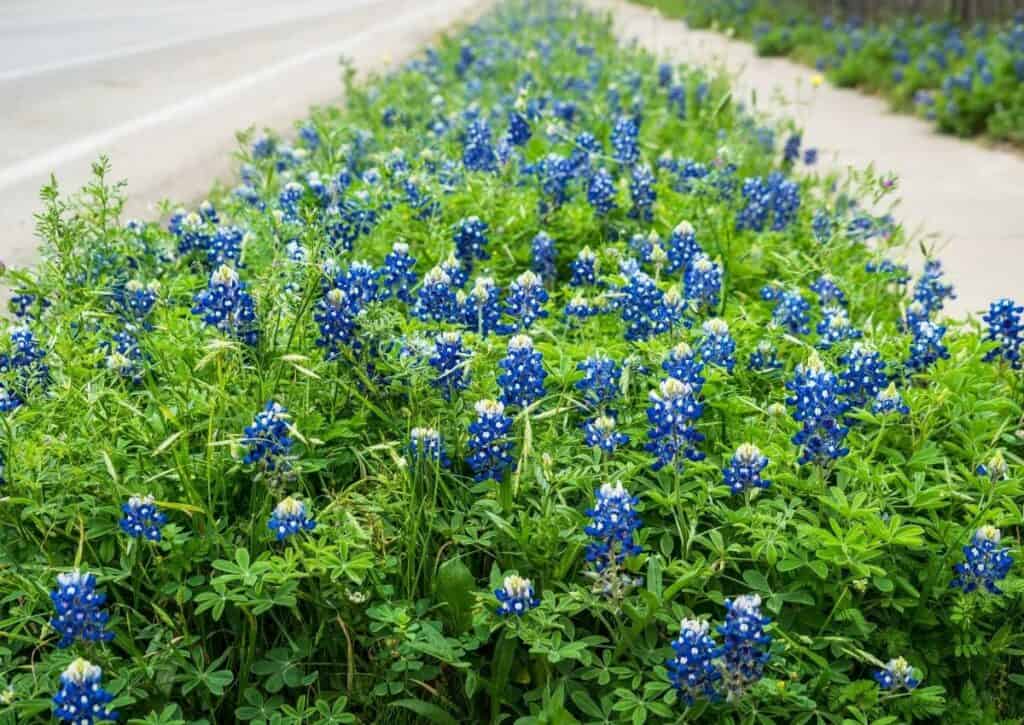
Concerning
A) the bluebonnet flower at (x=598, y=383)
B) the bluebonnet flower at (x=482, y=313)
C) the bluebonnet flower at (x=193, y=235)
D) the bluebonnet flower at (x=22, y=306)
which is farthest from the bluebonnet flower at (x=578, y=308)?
the bluebonnet flower at (x=22, y=306)

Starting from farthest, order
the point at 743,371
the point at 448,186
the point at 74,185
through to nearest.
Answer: the point at 74,185 → the point at 448,186 → the point at 743,371

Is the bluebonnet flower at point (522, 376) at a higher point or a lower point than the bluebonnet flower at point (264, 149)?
higher

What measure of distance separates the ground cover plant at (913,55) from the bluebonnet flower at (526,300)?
212 inches

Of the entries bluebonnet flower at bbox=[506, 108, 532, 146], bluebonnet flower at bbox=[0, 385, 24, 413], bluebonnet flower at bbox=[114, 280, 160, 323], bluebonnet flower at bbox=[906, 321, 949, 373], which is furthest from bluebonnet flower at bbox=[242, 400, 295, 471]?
bluebonnet flower at bbox=[506, 108, 532, 146]

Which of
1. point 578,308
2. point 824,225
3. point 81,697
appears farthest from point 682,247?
point 81,697

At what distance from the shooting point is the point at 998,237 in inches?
254

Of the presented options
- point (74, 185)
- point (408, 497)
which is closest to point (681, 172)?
point (408, 497)

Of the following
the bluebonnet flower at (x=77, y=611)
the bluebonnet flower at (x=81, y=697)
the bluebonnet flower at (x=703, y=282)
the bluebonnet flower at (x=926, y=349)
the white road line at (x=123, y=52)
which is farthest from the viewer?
the white road line at (x=123, y=52)

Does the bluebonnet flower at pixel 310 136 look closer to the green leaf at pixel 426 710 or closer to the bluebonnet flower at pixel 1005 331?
the bluebonnet flower at pixel 1005 331

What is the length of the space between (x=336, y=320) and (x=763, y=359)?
133 cm

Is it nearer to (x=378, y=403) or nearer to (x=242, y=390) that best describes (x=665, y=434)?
(x=378, y=403)

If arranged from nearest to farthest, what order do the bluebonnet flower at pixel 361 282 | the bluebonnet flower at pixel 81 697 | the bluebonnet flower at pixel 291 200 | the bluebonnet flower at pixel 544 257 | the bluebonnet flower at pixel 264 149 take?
the bluebonnet flower at pixel 81 697, the bluebonnet flower at pixel 361 282, the bluebonnet flower at pixel 544 257, the bluebonnet flower at pixel 291 200, the bluebonnet flower at pixel 264 149

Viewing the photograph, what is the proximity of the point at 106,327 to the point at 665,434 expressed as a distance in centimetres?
188

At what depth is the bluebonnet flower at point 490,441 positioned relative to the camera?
300 centimetres
